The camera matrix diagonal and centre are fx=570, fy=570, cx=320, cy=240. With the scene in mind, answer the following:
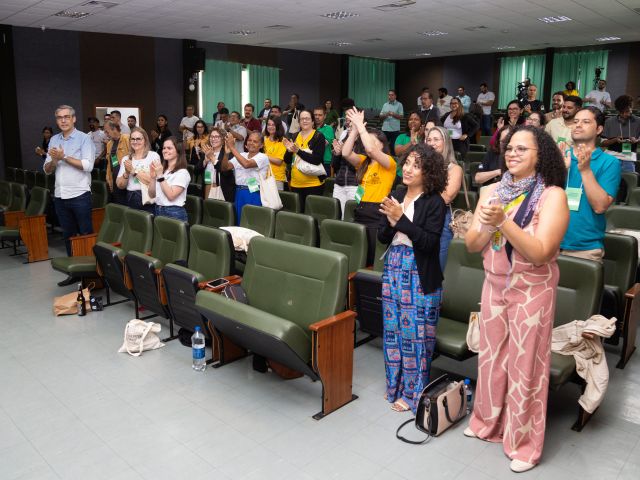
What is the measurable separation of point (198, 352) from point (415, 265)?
1.66 m

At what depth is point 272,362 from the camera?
382cm

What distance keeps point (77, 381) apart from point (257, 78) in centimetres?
1387

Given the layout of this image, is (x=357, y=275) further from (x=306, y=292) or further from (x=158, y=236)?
(x=158, y=236)

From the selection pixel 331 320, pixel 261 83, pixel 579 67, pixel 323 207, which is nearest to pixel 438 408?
pixel 331 320

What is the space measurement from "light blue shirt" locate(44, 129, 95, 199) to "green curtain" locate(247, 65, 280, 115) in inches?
427

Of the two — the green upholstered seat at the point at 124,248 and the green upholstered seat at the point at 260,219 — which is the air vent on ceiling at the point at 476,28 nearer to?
the green upholstered seat at the point at 260,219

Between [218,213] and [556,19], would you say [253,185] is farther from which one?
[556,19]

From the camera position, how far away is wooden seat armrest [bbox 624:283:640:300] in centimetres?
369

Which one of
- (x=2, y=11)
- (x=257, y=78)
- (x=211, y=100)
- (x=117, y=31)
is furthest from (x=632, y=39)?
(x=2, y=11)

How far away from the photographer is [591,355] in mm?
3047

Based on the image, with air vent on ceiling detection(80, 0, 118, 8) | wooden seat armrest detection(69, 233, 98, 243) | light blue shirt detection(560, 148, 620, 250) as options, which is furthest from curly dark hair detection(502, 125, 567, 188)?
air vent on ceiling detection(80, 0, 118, 8)

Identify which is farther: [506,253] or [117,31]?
[117,31]

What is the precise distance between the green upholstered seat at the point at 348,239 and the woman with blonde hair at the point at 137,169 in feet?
6.09

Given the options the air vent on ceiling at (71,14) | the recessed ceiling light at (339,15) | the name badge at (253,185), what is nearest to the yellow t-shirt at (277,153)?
the name badge at (253,185)
